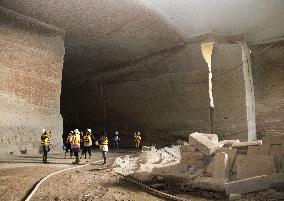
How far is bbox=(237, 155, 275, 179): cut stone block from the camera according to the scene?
6801 millimetres

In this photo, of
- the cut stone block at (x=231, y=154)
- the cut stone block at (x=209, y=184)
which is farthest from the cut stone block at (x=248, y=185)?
the cut stone block at (x=231, y=154)

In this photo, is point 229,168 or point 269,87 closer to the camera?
point 229,168

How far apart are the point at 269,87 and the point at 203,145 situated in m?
10.7

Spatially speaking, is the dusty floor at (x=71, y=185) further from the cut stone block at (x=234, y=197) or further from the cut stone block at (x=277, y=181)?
the cut stone block at (x=277, y=181)

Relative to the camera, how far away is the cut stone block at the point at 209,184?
6.58 m

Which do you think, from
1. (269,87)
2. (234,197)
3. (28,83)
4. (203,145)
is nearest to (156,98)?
(269,87)

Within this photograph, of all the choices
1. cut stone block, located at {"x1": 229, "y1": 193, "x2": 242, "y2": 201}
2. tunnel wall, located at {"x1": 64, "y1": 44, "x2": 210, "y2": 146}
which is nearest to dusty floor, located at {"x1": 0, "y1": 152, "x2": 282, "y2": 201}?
cut stone block, located at {"x1": 229, "y1": 193, "x2": 242, "y2": 201}

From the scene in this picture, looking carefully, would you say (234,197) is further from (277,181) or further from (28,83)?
(28,83)

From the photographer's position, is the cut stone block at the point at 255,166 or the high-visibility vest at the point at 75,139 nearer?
the cut stone block at the point at 255,166

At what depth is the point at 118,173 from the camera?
904 cm

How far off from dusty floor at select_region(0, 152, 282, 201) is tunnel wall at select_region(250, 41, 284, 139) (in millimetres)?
10942

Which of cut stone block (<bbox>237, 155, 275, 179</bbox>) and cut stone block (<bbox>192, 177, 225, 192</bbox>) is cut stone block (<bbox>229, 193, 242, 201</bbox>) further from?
cut stone block (<bbox>237, 155, 275, 179</bbox>)

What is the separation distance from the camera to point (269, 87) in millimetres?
17109

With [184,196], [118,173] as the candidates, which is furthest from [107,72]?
[184,196]
